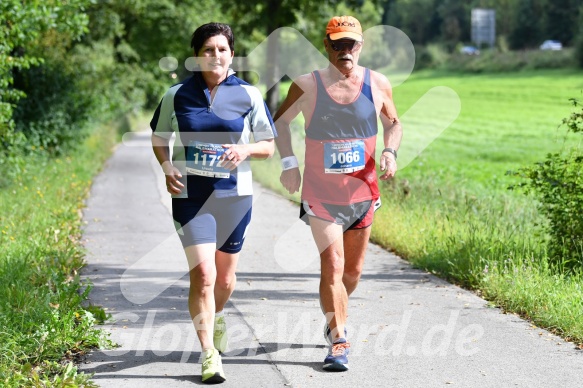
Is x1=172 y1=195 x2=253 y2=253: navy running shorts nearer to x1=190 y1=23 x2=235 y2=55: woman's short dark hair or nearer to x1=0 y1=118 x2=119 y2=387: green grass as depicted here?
x1=190 y1=23 x2=235 y2=55: woman's short dark hair

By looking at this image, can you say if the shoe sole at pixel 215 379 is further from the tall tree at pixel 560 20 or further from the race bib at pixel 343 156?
the tall tree at pixel 560 20

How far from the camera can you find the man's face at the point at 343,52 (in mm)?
6164

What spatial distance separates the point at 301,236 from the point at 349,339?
5124 mm

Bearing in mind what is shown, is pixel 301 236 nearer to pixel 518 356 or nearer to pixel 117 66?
pixel 518 356

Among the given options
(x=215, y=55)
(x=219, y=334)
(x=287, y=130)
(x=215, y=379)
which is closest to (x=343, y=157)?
(x=287, y=130)

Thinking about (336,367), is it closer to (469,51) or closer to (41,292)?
(41,292)

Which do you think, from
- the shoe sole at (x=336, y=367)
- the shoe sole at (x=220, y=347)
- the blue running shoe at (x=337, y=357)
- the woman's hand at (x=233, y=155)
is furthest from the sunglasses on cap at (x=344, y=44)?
the shoe sole at (x=220, y=347)

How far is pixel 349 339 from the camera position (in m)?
7.00

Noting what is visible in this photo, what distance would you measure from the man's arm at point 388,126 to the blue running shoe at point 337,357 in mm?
1086

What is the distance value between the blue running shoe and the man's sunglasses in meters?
1.83

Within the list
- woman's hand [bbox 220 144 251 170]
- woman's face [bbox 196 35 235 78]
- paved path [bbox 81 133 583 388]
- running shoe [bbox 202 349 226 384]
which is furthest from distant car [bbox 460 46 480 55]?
running shoe [bbox 202 349 226 384]

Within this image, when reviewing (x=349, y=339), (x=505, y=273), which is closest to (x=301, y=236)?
(x=505, y=273)

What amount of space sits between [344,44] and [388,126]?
2.47ft

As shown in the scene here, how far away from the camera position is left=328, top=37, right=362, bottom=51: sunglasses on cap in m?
6.14
